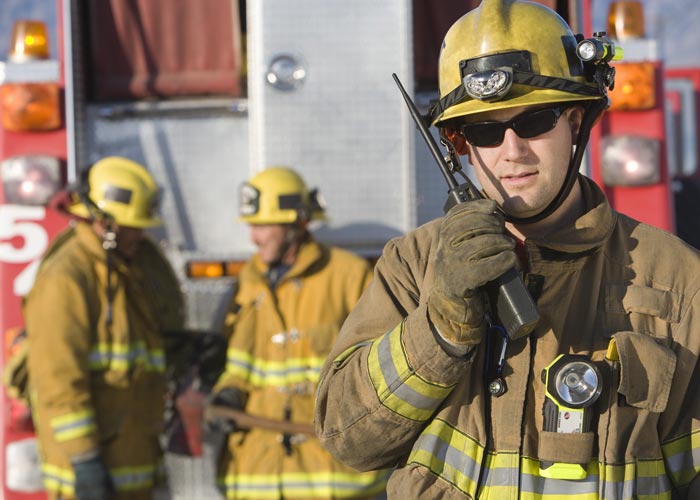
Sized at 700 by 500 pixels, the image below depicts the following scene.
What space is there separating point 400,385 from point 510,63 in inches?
23.8

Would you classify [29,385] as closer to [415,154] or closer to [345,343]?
[415,154]

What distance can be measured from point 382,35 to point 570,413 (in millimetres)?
2350

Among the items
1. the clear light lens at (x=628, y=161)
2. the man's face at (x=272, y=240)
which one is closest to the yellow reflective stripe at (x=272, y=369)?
the man's face at (x=272, y=240)

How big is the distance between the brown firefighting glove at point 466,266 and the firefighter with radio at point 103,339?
238cm

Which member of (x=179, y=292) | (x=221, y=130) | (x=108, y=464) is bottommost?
(x=108, y=464)

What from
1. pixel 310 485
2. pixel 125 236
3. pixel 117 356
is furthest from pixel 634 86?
pixel 117 356

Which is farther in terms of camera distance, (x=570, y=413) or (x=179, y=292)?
(x=179, y=292)

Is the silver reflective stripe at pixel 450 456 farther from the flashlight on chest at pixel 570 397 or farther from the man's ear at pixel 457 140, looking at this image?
the man's ear at pixel 457 140

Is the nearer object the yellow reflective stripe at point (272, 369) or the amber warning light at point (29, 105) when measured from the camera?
the yellow reflective stripe at point (272, 369)

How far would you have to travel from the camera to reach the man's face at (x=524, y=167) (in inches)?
83.0

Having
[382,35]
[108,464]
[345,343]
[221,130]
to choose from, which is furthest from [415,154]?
[345,343]

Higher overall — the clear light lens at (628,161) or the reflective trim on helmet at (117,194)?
the clear light lens at (628,161)

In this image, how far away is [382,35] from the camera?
409 centimetres

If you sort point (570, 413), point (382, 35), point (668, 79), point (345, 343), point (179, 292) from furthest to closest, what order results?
1. point (668, 79)
2. point (179, 292)
3. point (382, 35)
4. point (345, 343)
5. point (570, 413)
